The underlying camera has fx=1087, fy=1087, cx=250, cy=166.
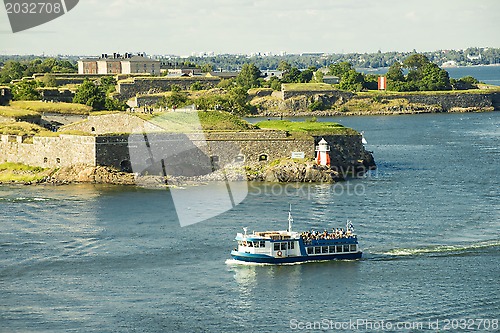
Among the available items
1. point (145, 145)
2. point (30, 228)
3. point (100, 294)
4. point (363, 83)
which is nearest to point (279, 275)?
point (100, 294)

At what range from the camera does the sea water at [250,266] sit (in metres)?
26.6

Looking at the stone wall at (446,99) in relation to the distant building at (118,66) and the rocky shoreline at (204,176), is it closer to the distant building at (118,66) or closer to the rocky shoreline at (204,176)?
the distant building at (118,66)

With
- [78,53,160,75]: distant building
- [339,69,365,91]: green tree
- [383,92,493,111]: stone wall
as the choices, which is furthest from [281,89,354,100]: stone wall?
[78,53,160,75]: distant building

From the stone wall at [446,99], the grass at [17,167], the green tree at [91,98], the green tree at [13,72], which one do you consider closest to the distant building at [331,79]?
the stone wall at [446,99]

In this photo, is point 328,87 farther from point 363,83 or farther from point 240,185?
point 240,185

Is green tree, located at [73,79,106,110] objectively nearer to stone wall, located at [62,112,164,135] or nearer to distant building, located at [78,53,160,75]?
stone wall, located at [62,112,164,135]

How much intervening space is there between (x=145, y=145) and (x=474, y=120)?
47891mm

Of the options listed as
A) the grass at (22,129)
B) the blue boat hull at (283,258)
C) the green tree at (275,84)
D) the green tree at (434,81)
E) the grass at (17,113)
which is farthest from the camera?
the green tree at (434,81)

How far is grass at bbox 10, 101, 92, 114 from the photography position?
60.4 m

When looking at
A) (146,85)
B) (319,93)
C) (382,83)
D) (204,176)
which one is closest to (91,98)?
(204,176)

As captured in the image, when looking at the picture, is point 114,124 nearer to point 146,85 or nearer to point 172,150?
point 172,150

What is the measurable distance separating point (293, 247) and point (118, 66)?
83.8 m

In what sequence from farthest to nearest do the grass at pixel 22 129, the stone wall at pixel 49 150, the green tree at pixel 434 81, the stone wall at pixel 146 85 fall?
the green tree at pixel 434 81 → the stone wall at pixel 146 85 → the grass at pixel 22 129 → the stone wall at pixel 49 150

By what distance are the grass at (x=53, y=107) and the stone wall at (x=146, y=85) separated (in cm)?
2868
